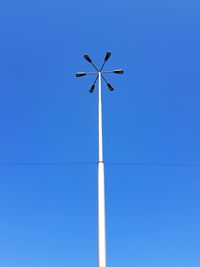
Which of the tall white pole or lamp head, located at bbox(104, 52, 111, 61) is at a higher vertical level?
lamp head, located at bbox(104, 52, 111, 61)

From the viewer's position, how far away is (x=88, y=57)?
1480cm

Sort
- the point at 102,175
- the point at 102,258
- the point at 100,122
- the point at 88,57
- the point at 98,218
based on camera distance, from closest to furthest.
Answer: the point at 102,258 → the point at 98,218 → the point at 102,175 → the point at 100,122 → the point at 88,57

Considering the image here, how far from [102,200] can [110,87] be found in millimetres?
6279

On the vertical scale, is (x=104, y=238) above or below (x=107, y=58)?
below

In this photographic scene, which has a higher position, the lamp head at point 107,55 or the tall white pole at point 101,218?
the lamp head at point 107,55

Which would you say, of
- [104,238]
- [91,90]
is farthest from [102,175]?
[91,90]

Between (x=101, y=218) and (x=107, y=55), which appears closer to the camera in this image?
(x=101, y=218)

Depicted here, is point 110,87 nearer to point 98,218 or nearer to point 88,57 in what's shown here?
point 88,57

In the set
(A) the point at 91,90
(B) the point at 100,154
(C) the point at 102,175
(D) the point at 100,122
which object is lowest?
(C) the point at 102,175

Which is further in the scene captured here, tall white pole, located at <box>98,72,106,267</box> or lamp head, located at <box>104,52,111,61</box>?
lamp head, located at <box>104,52,111,61</box>

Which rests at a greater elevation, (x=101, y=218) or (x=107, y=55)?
(x=107, y=55)

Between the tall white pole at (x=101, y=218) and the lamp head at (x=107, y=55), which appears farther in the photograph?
the lamp head at (x=107, y=55)

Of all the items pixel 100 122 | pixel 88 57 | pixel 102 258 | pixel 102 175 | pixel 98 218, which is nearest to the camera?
pixel 102 258

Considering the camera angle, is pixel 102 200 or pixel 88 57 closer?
pixel 102 200
